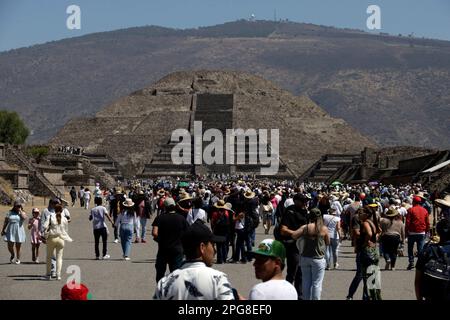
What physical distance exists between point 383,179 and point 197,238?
57.2 m

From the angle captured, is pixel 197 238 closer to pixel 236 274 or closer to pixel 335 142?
pixel 236 274

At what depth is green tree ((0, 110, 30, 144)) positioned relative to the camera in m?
107

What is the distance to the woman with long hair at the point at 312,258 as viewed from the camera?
13.2m

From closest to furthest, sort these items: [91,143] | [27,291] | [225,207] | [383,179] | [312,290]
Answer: [312,290] < [27,291] < [225,207] < [383,179] < [91,143]

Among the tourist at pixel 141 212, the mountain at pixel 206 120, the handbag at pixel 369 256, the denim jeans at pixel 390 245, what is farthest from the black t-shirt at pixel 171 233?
the mountain at pixel 206 120

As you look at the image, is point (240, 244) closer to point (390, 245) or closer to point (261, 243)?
point (390, 245)

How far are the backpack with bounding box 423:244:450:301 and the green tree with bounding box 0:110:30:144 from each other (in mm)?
98673

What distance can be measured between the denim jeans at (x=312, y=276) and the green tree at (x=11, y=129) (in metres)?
94.8

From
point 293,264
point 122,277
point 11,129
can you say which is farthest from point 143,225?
point 11,129

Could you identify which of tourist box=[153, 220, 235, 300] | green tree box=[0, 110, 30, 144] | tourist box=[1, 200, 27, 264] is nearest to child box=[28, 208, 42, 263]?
tourist box=[1, 200, 27, 264]

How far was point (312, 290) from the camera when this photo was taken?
13.2m

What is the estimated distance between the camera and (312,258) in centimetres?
1334
